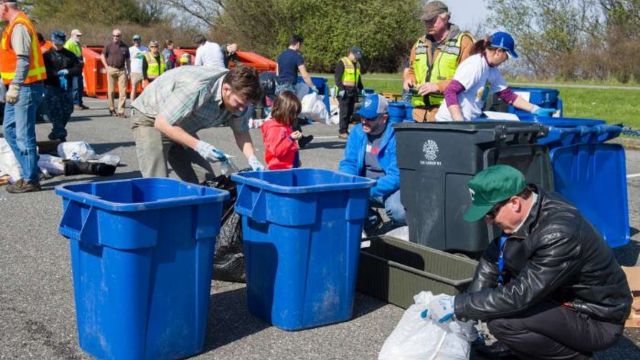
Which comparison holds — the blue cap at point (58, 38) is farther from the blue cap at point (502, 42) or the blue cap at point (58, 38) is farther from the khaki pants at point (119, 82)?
the blue cap at point (502, 42)

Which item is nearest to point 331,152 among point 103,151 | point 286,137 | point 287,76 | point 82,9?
point 287,76

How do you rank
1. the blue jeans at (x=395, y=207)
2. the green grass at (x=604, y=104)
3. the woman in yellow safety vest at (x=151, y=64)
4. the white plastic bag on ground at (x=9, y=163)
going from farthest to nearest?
the woman in yellow safety vest at (x=151, y=64) → the green grass at (x=604, y=104) → the white plastic bag on ground at (x=9, y=163) → the blue jeans at (x=395, y=207)

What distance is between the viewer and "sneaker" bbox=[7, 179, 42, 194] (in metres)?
8.04

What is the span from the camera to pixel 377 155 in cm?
601

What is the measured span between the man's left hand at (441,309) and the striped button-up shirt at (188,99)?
2.23 m

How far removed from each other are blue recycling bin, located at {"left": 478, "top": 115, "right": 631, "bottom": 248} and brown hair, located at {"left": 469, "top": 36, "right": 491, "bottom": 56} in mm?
789

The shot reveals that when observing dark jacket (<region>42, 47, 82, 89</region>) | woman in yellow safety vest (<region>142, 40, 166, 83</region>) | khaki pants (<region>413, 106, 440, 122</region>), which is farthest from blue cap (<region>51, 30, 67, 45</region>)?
khaki pants (<region>413, 106, 440, 122</region>)

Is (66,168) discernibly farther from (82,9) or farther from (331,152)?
(82,9)

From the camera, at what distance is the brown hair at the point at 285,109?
6031 mm

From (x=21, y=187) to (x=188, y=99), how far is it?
12.5 ft

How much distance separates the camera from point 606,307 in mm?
3484

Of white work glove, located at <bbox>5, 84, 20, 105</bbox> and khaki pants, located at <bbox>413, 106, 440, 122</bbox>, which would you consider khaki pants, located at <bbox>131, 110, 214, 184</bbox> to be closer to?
khaki pants, located at <bbox>413, 106, 440, 122</bbox>

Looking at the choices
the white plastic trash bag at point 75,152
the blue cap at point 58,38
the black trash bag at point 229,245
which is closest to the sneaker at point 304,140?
the white plastic trash bag at point 75,152

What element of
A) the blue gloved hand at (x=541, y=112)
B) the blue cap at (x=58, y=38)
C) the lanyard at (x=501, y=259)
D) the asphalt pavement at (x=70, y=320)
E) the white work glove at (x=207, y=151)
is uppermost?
the blue cap at (x=58, y=38)
